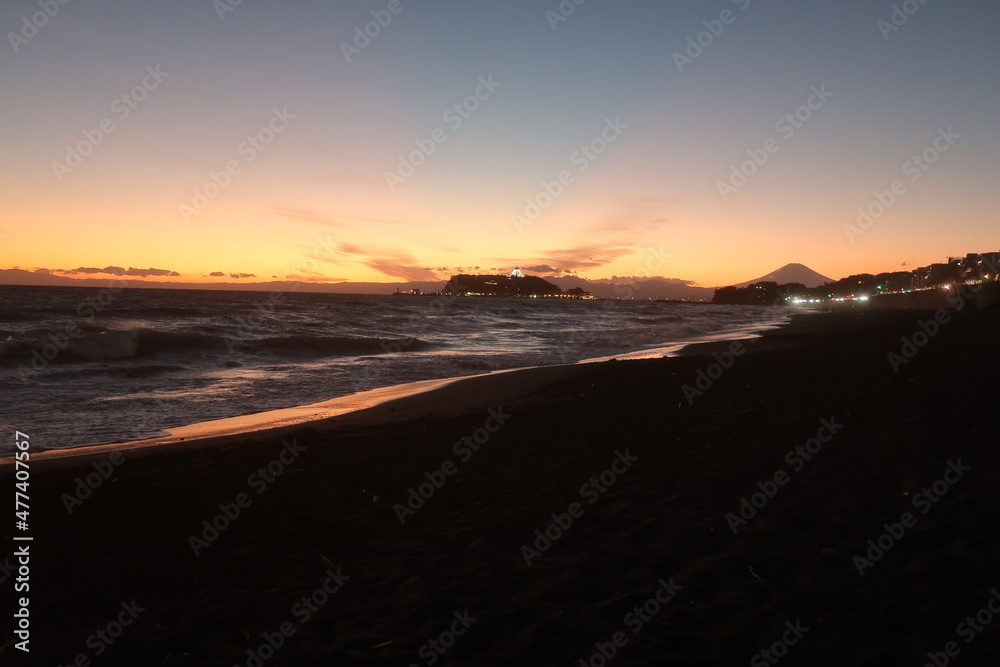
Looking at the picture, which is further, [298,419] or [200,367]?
[200,367]

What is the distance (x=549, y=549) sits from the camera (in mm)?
5445

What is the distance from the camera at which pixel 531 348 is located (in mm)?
32969

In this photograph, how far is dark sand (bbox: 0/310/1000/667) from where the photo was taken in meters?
3.95

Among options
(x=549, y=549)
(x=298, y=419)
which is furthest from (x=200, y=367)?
(x=549, y=549)

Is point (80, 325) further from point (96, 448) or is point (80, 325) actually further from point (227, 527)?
point (227, 527)

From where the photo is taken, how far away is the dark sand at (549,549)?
13.0 ft

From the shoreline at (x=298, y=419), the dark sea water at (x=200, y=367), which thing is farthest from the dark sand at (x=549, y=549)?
the dark sea water at (x=200, y=367)

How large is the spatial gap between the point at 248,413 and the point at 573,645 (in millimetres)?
12028

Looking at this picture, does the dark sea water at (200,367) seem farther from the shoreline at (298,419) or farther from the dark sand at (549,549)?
the dark sand at (549,549)

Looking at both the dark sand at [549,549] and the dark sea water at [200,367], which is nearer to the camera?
the dark sand at [549,549]

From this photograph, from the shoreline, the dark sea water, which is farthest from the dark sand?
the dark sea water

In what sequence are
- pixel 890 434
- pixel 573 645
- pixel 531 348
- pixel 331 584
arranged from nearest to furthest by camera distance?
1. pixel 573 645
2. pixel 331 584
3. pixel 890 434
4. pixel 531 348

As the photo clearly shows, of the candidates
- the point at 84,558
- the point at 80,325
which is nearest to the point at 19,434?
the point at 84,558

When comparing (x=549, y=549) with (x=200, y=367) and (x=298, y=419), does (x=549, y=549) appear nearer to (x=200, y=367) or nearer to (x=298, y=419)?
(x=298, y=419)
